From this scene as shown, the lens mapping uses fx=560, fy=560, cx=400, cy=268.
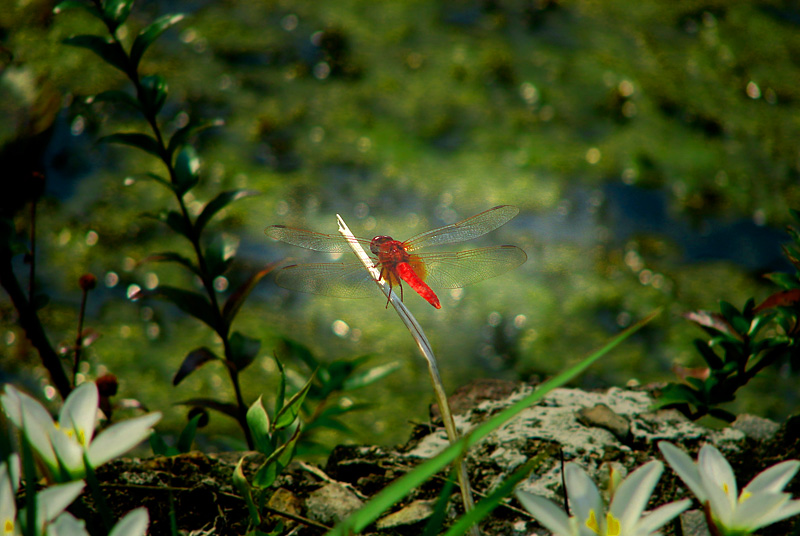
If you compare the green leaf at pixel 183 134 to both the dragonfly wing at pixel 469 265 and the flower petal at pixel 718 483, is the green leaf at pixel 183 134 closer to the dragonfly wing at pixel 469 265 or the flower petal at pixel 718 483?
the dragonfly wing at pixel 469 265

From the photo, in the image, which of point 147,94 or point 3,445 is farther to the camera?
point 147,94

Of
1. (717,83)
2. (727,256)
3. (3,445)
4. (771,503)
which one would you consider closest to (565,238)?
(727,256)

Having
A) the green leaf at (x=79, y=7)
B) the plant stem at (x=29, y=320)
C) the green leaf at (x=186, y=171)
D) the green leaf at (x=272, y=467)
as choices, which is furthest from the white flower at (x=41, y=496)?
→ the green leaf at (x=79, y=7)

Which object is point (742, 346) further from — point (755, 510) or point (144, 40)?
point (144, 40)

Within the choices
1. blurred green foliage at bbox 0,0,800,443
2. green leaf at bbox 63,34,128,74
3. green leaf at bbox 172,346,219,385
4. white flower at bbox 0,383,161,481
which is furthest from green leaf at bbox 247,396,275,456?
blurred green foliage at bbox 0,0,800,443

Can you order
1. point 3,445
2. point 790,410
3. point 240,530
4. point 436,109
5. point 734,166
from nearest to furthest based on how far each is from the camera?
point 3,445, point 240,530, point 790,410, point 734,166, point 436,109

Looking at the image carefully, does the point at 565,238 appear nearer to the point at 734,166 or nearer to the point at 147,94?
the point at 734,166

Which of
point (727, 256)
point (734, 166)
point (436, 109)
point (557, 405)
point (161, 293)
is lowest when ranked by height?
point (727, 256)
